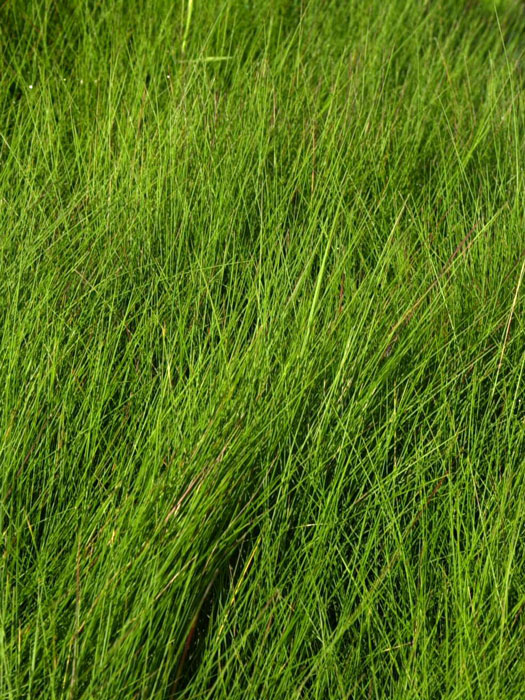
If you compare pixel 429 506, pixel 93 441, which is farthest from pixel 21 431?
pixel 429 506

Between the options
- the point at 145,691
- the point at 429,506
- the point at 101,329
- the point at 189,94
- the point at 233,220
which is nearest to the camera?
the point at 145,691

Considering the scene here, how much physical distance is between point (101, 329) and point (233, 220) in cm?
39

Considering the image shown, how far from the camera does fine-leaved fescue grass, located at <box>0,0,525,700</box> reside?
1.20m

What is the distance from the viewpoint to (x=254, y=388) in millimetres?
1439

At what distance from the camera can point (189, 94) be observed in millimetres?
2207

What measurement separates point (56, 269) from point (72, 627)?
707mm

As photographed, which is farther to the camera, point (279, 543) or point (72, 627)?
point (279, 543)

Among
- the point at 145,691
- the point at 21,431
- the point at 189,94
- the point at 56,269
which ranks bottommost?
the point at 145,691

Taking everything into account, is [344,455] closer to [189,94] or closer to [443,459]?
[443,459]

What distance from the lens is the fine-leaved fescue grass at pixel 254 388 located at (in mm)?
1200

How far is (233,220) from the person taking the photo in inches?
71.6

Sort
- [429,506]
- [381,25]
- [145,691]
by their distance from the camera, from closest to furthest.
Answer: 1. [145,691]
2. [429,506]
3. [381,25]

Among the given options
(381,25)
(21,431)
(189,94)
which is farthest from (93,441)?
(381,25)

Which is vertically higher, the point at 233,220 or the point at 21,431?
the point at 233,220
